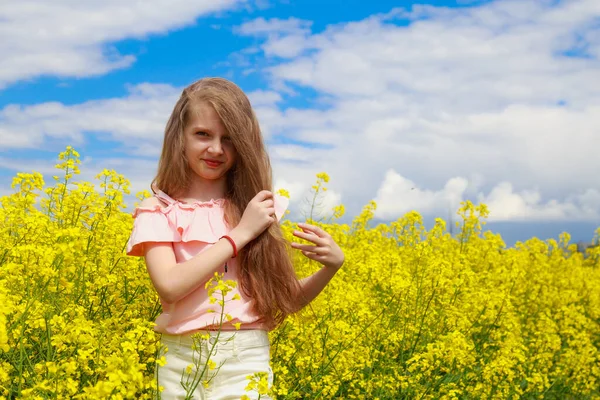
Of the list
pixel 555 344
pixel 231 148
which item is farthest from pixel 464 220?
pixel 231 148

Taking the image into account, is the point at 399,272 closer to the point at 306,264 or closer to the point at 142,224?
the point at 306,264

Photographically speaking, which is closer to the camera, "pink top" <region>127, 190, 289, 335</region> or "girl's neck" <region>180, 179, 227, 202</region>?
"pink top" <region>127, 190, 289, 335</region>

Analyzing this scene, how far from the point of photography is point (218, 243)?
8.08 ft

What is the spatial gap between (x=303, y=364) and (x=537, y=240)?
19.3ft

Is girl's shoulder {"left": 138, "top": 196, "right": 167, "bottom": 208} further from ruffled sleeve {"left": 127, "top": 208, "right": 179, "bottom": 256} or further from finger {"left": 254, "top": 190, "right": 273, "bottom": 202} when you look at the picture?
finger {"left": 254, "top": 190, "right": 273, "bottom": 202}

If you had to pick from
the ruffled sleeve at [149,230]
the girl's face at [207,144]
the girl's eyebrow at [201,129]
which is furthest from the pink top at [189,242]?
the girl's eyebrow at [201,129]

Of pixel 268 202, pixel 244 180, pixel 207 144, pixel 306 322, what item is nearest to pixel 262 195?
pixel 268 202

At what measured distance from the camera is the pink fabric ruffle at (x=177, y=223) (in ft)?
8.44

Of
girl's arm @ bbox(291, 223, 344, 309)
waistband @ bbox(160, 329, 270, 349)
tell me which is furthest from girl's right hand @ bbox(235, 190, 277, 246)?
waistband @ bbox(160, 329, 270, 349)

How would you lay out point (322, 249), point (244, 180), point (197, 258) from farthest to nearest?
point (244, 180)
point (322, 249)
point (197, 258)

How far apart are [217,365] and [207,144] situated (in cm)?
85

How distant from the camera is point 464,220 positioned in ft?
22.5

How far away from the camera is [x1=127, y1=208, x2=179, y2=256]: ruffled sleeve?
8.38ft

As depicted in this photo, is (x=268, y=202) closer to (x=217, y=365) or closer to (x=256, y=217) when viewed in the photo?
(x=256, y=217)
